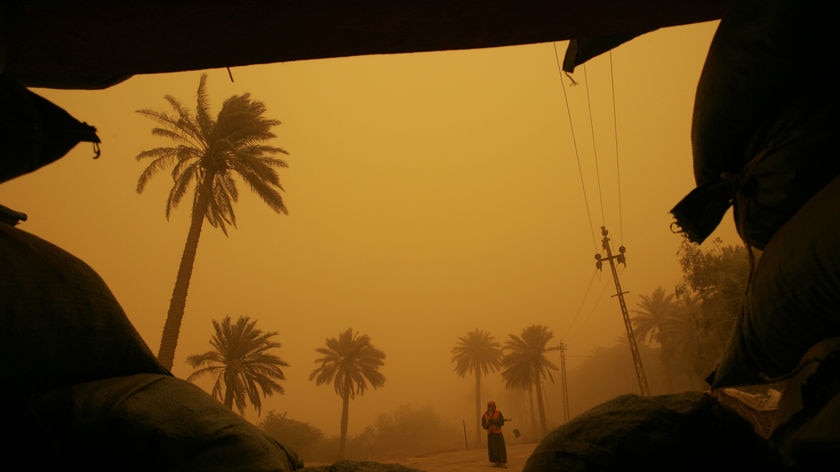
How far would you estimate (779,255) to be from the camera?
1.48 meters

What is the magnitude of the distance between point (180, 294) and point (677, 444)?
12922mm

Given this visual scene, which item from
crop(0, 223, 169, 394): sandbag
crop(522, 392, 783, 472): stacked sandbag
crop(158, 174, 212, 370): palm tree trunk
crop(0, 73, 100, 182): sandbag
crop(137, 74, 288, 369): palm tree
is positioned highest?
crop(137, 74, 288, 369): palm tree

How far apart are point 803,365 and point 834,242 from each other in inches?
15.9

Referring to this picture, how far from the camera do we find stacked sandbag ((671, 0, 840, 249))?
135 cm

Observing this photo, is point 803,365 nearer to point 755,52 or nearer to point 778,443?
point 778,443

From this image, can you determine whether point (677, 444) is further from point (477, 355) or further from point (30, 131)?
point (477, 355)

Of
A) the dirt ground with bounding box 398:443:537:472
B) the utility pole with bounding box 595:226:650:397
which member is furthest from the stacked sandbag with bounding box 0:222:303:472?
the utility pole with bounding box 595:226:650:397

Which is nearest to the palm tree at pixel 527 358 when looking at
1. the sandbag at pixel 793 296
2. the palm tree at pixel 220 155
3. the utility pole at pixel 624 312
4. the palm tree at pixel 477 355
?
the palm tree at pixel 477 355

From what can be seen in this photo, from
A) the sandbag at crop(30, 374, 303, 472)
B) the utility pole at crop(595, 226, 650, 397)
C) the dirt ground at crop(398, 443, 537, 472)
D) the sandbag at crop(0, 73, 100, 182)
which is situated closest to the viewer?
the sandbag at crop(30, 374, 303, 472)

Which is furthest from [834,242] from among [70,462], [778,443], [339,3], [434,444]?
[434,444]

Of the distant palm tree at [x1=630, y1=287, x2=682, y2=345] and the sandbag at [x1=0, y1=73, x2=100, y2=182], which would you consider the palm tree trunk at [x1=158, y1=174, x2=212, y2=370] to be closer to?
the sandbag at [x1=0, y1=73, x2=100, y2=182]

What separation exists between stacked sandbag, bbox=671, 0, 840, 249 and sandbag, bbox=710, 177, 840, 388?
0.30 ft

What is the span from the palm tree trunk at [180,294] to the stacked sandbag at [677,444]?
1224 cm

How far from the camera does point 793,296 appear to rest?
4.50 ft
